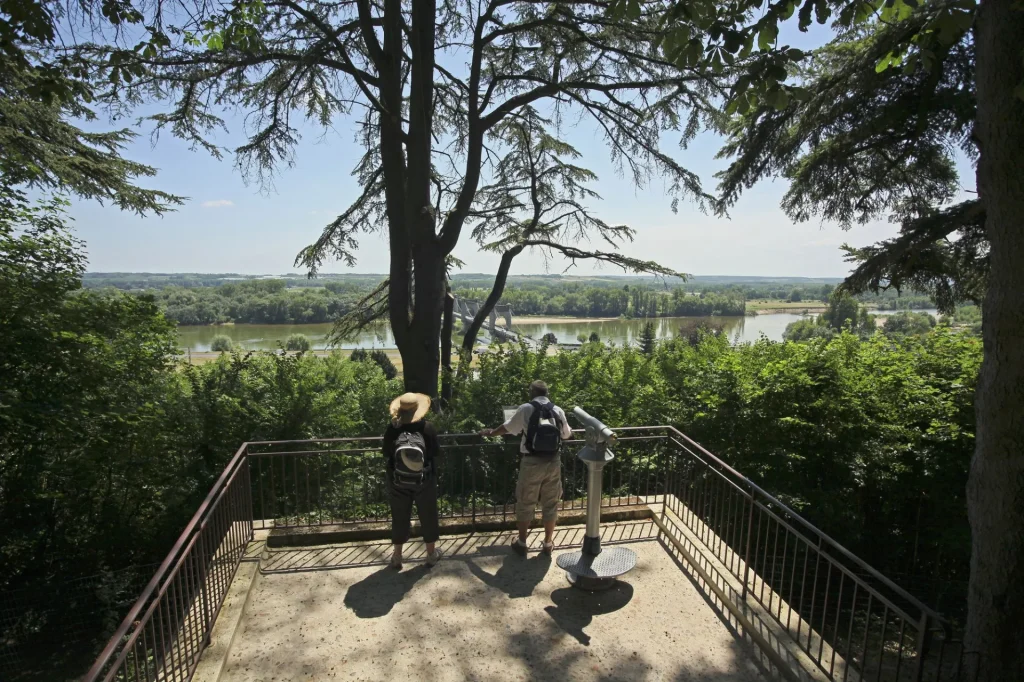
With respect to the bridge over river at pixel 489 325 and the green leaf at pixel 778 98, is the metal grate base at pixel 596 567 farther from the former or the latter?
the bridge over river at pixel 489 325

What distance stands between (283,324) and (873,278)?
51.0 meters

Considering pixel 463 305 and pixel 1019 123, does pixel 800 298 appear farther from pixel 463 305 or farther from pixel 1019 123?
pixel 1019 123

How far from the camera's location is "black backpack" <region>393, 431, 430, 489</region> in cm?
472

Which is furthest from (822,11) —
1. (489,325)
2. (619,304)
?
(619,304)

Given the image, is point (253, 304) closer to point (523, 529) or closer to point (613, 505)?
point (613, 505)

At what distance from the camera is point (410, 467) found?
474 cm

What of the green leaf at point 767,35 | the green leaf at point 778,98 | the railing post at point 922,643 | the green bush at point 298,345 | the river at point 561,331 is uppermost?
the green leaf at point 767,35

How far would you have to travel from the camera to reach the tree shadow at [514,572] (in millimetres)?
4898

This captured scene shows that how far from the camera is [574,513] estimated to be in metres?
6.29

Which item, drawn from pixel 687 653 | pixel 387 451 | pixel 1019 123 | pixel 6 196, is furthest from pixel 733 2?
pixel 6 196

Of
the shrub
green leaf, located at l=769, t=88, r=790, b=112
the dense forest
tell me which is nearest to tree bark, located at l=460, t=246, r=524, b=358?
the shrub

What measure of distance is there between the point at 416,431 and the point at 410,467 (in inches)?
12.9

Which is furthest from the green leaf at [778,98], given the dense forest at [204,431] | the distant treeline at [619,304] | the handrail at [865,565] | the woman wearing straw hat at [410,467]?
the distant treeline at [619,304]

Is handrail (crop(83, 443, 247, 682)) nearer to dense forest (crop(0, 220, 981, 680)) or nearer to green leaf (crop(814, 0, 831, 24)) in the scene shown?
dense forest (crop(0, 220, 981, 680))
